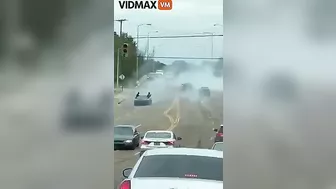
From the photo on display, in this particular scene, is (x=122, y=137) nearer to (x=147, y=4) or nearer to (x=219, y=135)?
(x=219, y=135)

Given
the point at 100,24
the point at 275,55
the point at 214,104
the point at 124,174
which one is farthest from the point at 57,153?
the point at 275,55

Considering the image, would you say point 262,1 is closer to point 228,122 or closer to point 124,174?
point 228,122

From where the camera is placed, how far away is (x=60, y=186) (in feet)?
9.71

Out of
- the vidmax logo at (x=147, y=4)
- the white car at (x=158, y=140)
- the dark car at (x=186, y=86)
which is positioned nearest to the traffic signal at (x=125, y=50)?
the vidmax logo at (x=147, y=4)

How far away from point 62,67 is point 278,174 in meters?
1.60

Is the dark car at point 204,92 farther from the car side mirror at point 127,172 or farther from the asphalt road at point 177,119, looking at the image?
the car side mirror at point 127,172

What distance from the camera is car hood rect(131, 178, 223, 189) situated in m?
2.81

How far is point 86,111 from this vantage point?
2.92 m

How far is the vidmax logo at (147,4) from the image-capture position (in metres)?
2.86

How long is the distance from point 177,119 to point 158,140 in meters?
0.19

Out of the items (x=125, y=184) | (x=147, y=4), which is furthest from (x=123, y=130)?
(x=147, y=4)

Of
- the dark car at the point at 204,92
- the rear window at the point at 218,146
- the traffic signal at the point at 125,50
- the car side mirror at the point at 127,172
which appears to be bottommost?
the car side mirror at the point at 127,172

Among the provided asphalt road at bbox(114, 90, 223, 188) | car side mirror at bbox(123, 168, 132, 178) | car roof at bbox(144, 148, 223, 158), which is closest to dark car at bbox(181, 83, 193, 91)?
asphalt road at bbox(114, 90, 223, 188)

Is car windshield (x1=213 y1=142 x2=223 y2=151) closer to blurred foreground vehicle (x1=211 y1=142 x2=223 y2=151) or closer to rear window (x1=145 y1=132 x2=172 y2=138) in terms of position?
blurred foreground vehicle (x1=211 y1=142 x2=223 y2=151)
